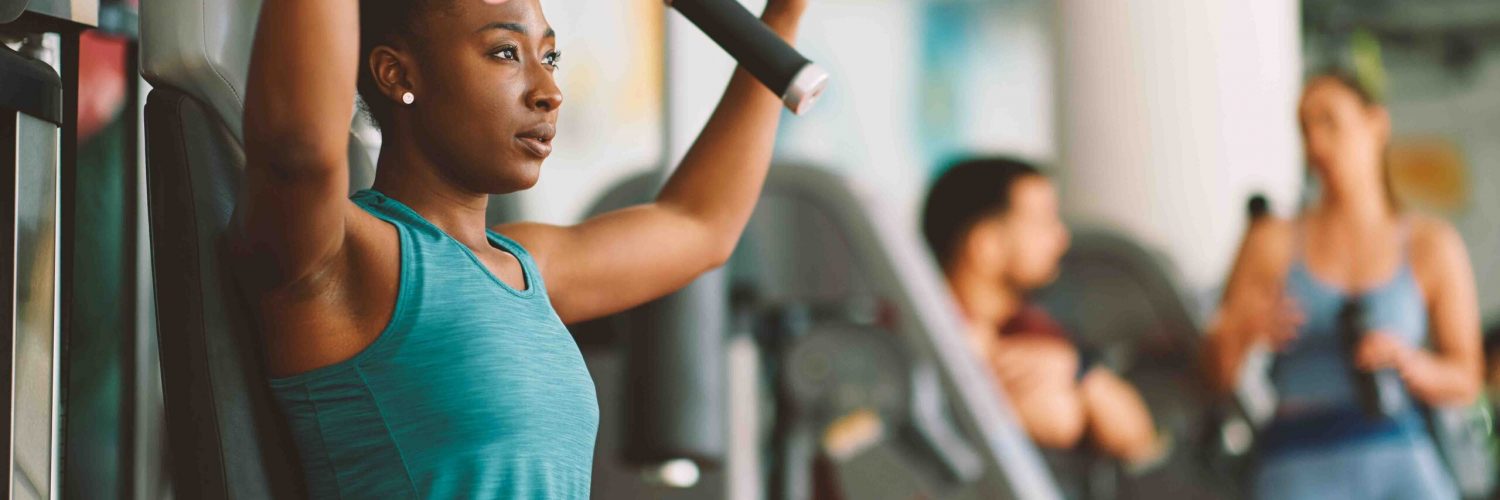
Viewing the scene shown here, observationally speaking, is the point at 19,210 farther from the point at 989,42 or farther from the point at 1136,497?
the point at 989,42

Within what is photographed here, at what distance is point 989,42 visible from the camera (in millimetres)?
6105

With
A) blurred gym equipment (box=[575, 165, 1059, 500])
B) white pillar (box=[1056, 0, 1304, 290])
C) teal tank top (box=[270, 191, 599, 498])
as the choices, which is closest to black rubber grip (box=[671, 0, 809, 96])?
teal tank top (box=[270, 191, 599, 498])

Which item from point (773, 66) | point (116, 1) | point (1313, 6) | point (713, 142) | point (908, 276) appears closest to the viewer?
point (773, 66)

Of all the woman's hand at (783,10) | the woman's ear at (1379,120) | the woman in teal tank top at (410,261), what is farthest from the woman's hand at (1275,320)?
the woman in teal tank top at (410,261)

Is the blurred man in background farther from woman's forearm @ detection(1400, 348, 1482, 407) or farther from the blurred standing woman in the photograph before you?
woman's forearm @ detection(1400, 348, 1482, 407)

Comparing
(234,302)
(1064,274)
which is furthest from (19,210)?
(1064,274)

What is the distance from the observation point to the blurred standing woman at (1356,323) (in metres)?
1.85

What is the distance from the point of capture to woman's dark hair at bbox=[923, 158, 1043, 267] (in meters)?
2.29

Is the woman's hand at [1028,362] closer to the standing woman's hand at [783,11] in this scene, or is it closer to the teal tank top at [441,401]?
the standing woman's hand at [783,11]

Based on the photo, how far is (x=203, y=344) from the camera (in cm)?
48

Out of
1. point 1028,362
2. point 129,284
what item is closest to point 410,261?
point 129,284

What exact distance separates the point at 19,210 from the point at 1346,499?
1.66 metres

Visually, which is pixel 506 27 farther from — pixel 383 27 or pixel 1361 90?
pixel 1361 90

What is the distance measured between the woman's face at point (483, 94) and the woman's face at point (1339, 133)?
1659 millimetres
